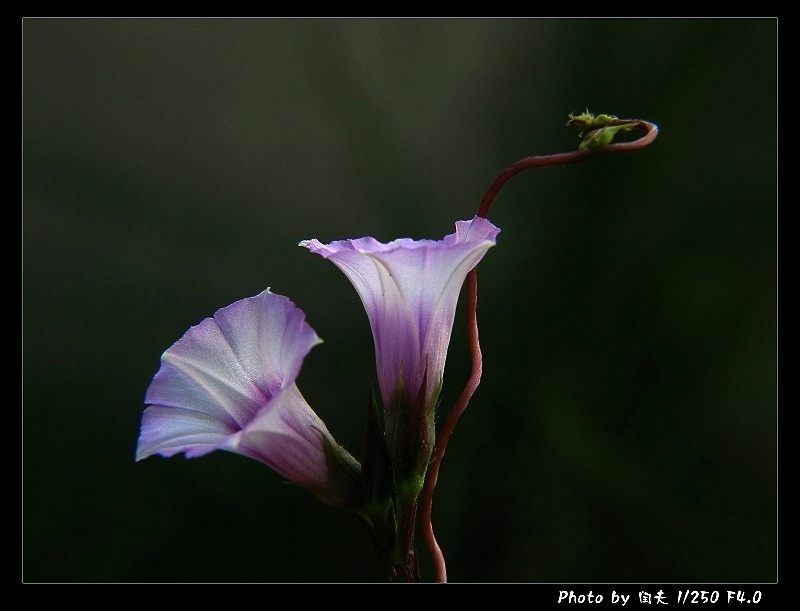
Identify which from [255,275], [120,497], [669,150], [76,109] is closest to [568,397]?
[669,150]

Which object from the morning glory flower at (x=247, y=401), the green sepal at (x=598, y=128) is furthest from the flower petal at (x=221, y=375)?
the green sepal at (x=598, y=128)

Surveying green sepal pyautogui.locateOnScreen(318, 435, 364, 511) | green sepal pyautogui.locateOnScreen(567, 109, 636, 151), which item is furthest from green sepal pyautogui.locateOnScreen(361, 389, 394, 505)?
green sepal pyautogui.locateOnScreen(567, 109, 636, 151)

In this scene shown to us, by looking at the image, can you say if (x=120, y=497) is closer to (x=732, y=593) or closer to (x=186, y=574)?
(x=186, y=574)

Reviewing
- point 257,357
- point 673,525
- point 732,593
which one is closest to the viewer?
point 257,357

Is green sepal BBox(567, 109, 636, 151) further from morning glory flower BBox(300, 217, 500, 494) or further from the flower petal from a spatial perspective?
the flower petal

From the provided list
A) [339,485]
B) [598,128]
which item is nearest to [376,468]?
[339,485]
